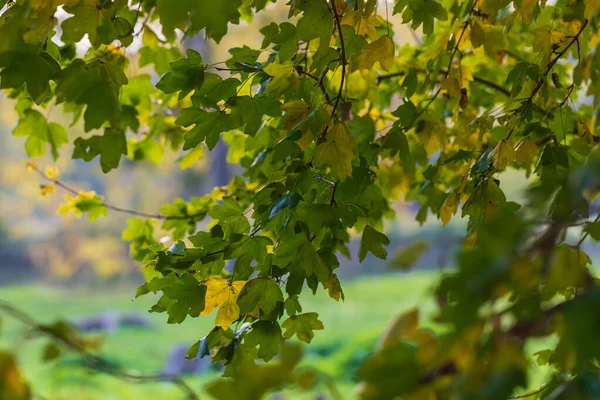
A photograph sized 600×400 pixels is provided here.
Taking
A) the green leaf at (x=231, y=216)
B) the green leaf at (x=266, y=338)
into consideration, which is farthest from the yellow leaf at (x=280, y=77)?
the green leaf at (x=266, y=338)

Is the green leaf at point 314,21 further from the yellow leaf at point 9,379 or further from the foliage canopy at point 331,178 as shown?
the yellow leaf at point 9,379

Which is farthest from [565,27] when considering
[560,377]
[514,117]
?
[560,377]

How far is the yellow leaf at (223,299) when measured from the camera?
3.92ft

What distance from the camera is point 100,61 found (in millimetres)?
1050

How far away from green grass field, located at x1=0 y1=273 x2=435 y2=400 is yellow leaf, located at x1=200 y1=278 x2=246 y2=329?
9.27ft

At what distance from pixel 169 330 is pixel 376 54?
30.4ft

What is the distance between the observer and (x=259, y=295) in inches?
45.9

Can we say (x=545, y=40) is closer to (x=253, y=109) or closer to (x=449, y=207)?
(x=449, y=207)

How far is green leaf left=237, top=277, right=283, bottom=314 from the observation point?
115 cm

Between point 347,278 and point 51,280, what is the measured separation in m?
7.80

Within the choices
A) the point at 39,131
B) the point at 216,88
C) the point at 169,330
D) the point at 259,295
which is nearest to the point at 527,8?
the point at 216,88

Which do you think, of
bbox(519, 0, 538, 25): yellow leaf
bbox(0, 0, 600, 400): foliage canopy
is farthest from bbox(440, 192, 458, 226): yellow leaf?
bbox(519, 0, 538, 25): yellow leaf

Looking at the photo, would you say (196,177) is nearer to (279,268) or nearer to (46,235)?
(46,235)

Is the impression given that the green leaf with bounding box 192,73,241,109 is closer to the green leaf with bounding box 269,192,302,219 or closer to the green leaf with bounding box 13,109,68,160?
the green leaf with bounding box 269,192,302,219
